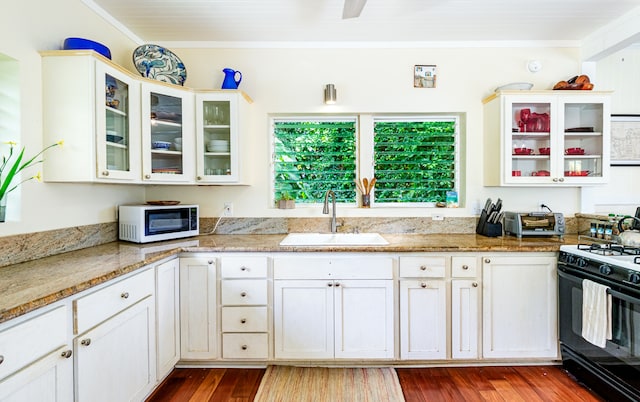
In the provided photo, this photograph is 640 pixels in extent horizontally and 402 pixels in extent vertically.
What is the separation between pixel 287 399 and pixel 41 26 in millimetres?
2590

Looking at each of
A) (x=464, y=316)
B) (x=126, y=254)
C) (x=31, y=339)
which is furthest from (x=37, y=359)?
(x=464, y=316)

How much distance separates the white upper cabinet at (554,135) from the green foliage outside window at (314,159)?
1.20 m

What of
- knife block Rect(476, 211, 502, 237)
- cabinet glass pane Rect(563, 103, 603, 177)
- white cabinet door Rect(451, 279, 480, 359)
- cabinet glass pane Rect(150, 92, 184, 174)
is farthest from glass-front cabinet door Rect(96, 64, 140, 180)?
cabinet glass pane Rect(563, 103, 603, 177)

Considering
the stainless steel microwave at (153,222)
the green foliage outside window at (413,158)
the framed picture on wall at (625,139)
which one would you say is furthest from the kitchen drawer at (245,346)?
the framed picture on wall at (625,139)

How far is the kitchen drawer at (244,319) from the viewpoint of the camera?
220 cm

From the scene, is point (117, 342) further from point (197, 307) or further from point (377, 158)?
point (377, 158)

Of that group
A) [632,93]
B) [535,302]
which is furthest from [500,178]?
[632,93]

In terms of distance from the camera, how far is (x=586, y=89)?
8.34 feet

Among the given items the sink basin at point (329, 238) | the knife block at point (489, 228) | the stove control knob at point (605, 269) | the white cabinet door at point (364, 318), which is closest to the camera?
the stove control knob at point (605, 269)

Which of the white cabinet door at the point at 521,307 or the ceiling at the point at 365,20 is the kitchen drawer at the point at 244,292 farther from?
the ceiling at the point at 365,20

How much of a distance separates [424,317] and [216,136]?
80.5 inches

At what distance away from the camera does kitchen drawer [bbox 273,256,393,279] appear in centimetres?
218

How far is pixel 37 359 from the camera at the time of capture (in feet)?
3.83

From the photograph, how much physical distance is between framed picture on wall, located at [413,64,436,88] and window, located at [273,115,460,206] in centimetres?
28
